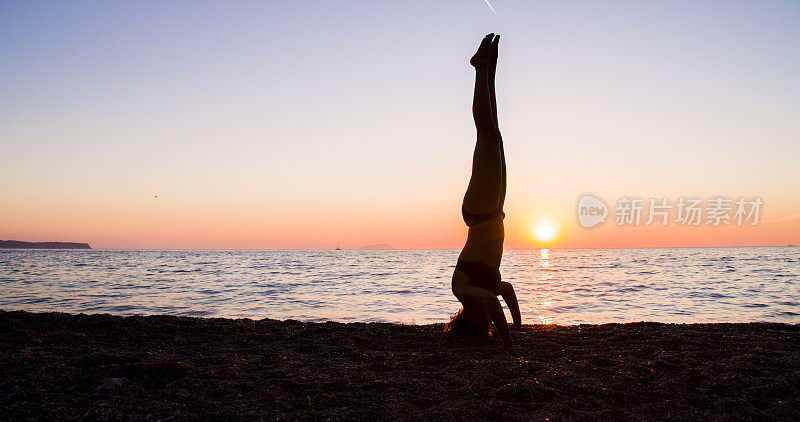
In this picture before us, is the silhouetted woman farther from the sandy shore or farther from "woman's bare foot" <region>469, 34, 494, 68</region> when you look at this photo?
the sandy shore

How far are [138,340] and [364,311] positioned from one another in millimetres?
5828

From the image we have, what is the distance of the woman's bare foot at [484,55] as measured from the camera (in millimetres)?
5695

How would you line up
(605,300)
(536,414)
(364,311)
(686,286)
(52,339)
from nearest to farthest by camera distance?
(536,414) < (52,339) < (364,311) < (605,300) < (686,286)

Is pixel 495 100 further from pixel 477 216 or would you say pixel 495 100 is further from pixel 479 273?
pixel 479 273

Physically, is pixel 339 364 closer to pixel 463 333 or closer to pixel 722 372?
pixel 463 333

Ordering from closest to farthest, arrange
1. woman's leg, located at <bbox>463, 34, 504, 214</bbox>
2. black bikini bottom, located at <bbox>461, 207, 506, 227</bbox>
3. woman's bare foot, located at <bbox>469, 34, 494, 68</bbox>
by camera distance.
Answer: woman's leg, located at <bbox>463, 34, 504, 214</bbox>
woman's bare foot, located at <bbox>469, 34, 494, 68</bbox>
black bikini bottom, located at <bbox>461, 207, 506, 227</bbox>

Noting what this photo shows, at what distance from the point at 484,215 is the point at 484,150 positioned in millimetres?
845

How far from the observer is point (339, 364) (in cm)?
513

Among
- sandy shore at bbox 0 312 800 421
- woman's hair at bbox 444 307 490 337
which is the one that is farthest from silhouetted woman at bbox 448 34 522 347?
sandy shore at bbox 0 312 800 421

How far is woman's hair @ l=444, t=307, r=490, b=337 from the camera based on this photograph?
6.04 metres

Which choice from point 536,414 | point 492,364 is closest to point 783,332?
point 492,364

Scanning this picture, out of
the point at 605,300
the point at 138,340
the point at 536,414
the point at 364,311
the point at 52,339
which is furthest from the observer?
the point at 605,300

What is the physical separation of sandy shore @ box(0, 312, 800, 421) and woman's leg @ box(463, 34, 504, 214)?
194 cm

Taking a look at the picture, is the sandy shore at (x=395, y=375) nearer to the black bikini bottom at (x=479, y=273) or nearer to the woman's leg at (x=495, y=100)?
the black bikini bottom at (x=479, y=273)
